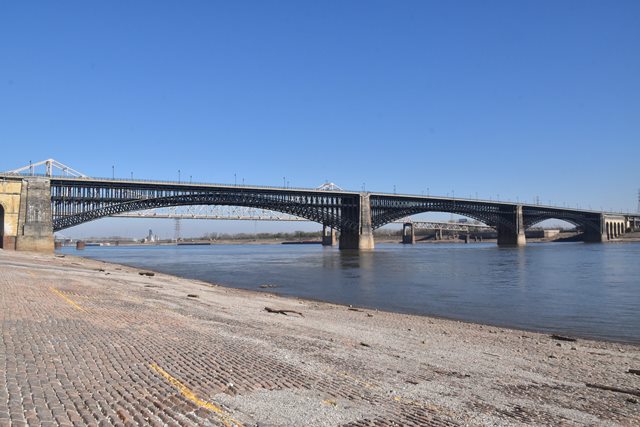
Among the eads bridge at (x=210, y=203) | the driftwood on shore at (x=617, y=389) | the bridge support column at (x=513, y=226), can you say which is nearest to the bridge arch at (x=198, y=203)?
the eads bridge at (x=210, y=203)

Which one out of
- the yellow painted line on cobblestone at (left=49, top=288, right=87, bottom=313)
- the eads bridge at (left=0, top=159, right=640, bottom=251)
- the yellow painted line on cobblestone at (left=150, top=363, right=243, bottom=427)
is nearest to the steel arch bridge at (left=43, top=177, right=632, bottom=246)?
the eads bridge at (left=0, top=159, right=640, bottom=251)

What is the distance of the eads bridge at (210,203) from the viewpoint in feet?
280

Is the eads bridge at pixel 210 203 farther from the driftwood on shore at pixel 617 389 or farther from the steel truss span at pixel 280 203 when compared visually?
the driftwood on shore at pixel 617 389

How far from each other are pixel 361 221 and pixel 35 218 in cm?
7397

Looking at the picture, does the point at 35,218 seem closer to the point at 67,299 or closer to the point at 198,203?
the point at 198,203

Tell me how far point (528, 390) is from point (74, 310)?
46.0ft

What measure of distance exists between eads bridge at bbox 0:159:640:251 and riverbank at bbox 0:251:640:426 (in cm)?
7745

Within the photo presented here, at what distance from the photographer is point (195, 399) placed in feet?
28.0

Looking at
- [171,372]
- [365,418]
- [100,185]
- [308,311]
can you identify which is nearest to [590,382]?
[365,418]

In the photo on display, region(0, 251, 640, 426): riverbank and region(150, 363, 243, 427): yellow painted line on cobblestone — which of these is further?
region(0, 251, 640, 426): riverbank

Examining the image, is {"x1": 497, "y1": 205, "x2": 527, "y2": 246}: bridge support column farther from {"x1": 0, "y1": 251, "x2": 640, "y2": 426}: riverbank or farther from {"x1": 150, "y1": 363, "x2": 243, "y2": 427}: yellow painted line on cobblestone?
{"x1": 150, "y1": 363, "x2": 243, "y2": 427}: yellow painted line on cobblestone

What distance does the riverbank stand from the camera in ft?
26.7

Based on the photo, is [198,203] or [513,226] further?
[513,226]

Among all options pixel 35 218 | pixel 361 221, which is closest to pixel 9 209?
pixel 35 218
